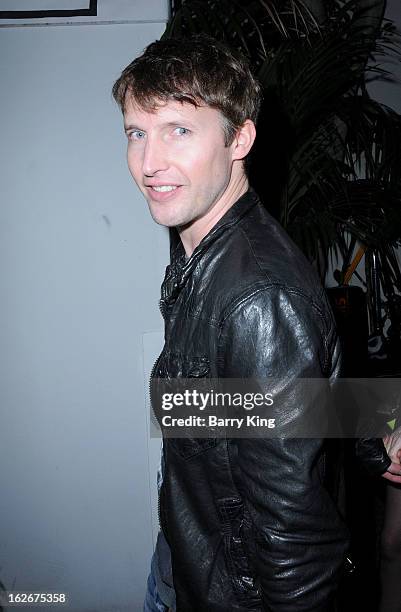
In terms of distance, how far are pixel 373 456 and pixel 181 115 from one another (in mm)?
873

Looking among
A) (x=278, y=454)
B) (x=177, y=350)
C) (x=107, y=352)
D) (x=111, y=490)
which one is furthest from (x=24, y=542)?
(x=278, y=454)

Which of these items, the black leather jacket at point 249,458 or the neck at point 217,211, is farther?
the neck at point 217,211

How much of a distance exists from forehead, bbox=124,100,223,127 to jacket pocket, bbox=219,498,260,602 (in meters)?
0.59

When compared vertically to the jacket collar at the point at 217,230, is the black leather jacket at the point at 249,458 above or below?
below

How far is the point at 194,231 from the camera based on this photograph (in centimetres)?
95

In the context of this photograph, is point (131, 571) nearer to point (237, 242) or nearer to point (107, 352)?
point (107, 352)

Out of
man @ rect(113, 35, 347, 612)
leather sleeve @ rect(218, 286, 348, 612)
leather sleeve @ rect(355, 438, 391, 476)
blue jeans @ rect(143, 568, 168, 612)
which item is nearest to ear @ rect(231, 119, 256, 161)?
man @ rect(113, 35, 347, 612)

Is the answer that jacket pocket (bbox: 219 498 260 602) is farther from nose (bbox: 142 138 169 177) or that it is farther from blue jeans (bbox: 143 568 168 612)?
nose (bbox: 142 138 169 177)

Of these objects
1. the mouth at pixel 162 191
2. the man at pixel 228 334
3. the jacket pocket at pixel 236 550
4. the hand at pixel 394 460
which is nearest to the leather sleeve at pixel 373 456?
the hand at pixel 394 460

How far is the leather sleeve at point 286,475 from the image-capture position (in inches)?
27.1

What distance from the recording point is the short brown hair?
0.84 meters

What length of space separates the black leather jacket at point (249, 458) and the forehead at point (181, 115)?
5.7 inches

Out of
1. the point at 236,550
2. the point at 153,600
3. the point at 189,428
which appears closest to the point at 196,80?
the point at 189,428

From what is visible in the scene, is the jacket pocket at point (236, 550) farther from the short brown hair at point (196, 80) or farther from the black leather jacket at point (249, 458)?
the short brown hair at point (196, 80)
